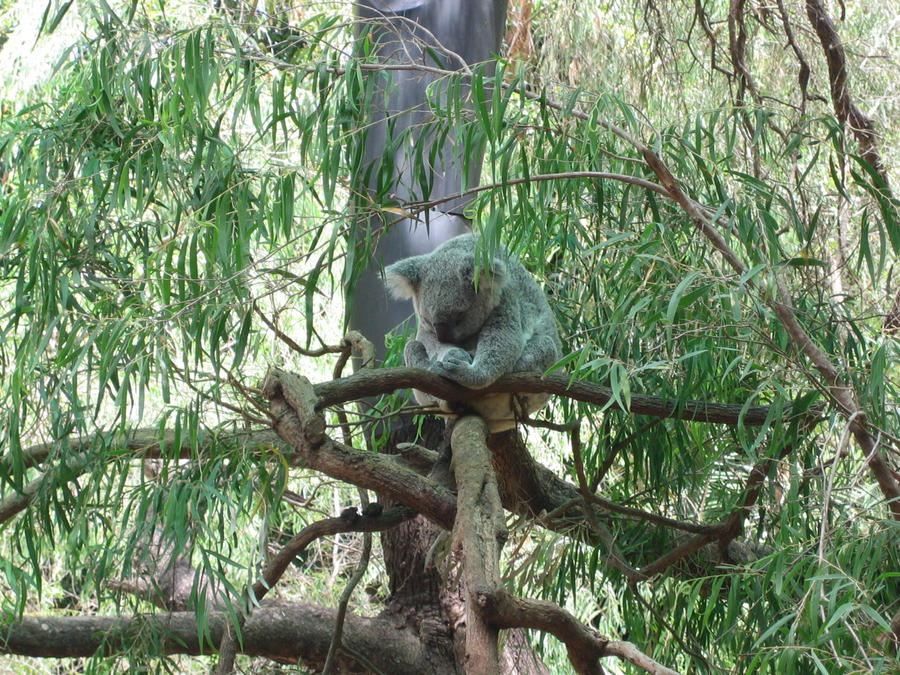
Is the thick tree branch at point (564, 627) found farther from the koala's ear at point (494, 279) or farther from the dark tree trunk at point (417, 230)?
the dark tree trunk at point (417, 230)

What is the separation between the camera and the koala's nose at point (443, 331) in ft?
8.97

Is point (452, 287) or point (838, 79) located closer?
point (452, 287)

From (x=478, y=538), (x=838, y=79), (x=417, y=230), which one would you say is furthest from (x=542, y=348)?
(x=838, y=79)

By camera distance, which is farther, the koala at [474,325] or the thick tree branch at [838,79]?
the thick tree branch at [838,79]

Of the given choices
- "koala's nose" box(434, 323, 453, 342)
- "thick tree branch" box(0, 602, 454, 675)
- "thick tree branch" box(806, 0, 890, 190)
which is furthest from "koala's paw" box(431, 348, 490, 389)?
"thick tree branch" box(806, 0, 890, 190)

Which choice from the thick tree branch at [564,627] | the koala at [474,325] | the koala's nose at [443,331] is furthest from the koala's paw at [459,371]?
the thick tree branch at [564,627]

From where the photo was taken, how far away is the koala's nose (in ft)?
8.97

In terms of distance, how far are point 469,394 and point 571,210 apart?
24.6 inches

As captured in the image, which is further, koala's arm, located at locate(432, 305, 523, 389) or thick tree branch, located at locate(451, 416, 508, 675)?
koala's arm, located at locate(432, 305, 523, 389)

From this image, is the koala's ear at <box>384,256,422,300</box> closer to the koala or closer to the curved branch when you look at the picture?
the koala

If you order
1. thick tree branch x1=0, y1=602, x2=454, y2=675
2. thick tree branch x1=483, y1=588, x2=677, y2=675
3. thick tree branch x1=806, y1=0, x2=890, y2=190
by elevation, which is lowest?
thick tree branch x1=0, y1=602, x2=454, y2=675

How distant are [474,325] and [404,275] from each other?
266 mm

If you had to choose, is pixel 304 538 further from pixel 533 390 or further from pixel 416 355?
pixel 533 390

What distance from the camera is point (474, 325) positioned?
2.74 meters
